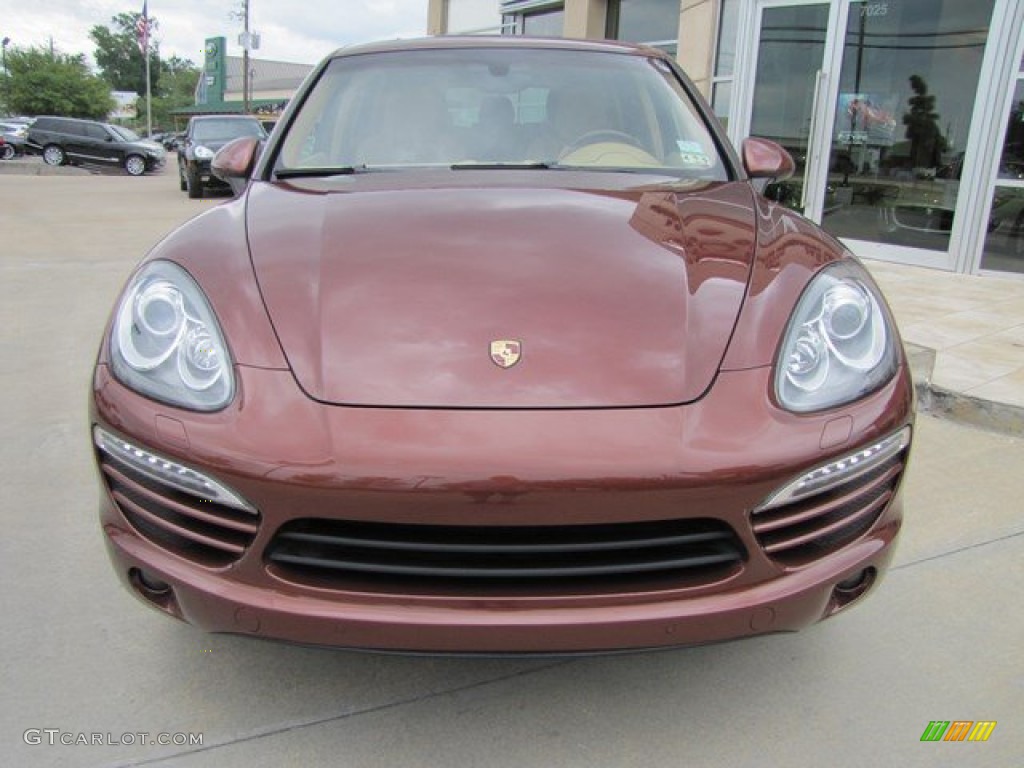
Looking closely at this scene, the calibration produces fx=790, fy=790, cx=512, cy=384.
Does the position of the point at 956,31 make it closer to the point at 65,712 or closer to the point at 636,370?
the point at 636,370

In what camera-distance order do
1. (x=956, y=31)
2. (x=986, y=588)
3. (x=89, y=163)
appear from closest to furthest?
1. (x=986, y=588)
2. (x=956, y=31)
3. (x=89, y=163)

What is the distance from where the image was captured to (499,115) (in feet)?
8.78

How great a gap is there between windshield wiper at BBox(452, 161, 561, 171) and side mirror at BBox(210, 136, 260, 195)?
2.25 ft

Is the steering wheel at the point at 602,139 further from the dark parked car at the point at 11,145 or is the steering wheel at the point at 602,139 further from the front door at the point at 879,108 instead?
the dark parked car at the point at 11,145

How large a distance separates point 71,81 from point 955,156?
5726cm

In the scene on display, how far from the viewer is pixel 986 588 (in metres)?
2.35

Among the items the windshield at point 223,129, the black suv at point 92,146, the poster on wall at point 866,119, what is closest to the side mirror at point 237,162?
the poster on wall at point 866,119

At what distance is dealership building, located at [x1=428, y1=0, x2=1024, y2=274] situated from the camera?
6781 mm

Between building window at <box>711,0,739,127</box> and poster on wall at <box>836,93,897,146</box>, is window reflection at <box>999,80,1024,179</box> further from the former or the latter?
building window at <box>711,0,739,127</box>

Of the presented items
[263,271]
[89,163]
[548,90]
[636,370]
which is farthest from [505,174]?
[89,163]

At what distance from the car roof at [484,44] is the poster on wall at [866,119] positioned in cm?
572

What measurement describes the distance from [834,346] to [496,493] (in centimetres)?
81

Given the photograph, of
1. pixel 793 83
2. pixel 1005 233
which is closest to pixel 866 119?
pixel 793 83

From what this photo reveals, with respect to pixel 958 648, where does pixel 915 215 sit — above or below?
above
